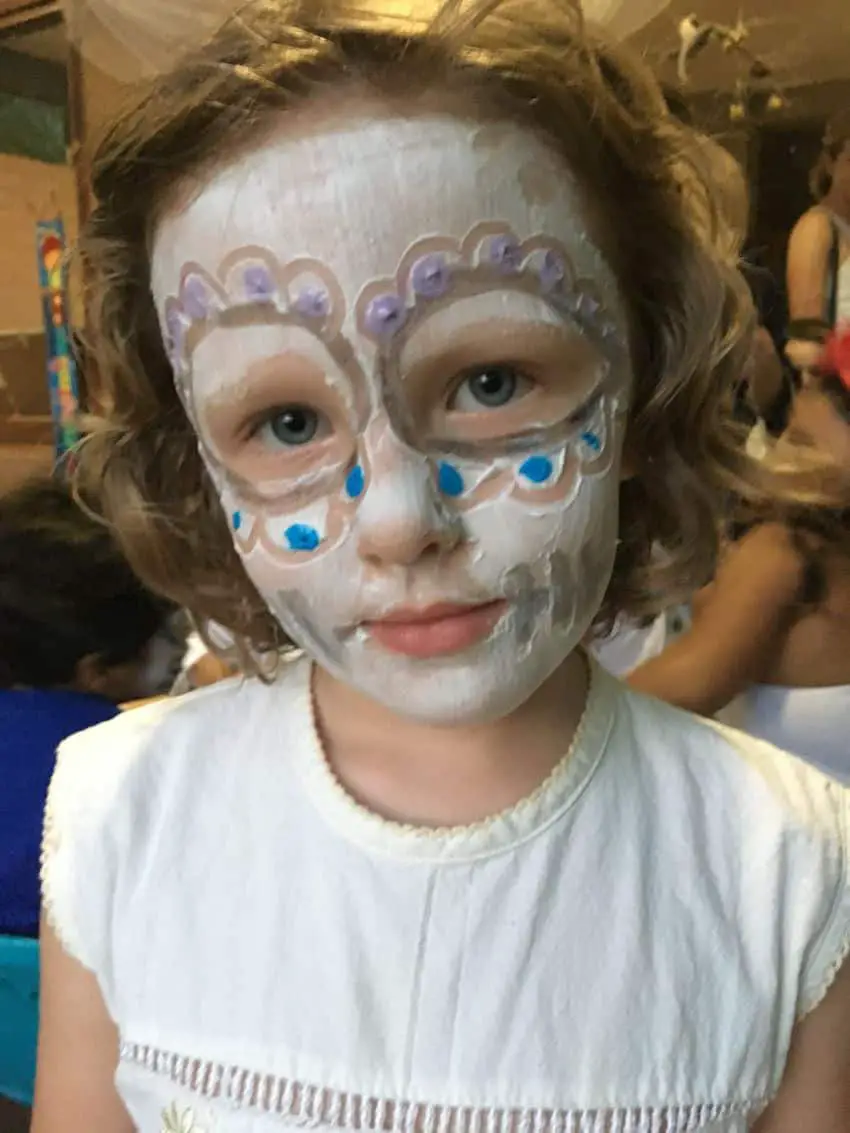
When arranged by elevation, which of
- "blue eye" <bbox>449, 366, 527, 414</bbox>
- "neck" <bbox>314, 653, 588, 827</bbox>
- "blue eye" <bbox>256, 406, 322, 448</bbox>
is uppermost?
"blue eye" <bbox>449, 366, 527, 414</bbox>

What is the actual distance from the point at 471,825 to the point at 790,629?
2.56ft

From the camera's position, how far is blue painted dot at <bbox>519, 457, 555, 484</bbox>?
19.4 inches

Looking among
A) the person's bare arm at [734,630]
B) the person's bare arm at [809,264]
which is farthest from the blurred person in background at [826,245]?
the person's bare arm at [734,630]

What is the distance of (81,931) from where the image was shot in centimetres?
60

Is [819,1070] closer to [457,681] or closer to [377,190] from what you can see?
[457,681]

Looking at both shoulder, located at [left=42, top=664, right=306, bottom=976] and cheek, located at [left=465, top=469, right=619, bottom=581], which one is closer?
cheek, located at [left=465, top=469, right=619, bottom=581]

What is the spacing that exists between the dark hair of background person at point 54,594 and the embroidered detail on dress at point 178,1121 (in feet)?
2.42

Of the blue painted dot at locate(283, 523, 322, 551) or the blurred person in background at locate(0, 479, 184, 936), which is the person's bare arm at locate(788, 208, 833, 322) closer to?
the blurred person in background at locate(0, 479, 184, 936)

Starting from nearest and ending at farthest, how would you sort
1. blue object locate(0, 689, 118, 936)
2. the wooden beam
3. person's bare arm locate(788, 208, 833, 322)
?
blue object locate(0, 689, 118, 936) < person's bare arm locate(788, 208, 833, 322) < the wooden beam

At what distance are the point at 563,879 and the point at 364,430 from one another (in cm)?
26

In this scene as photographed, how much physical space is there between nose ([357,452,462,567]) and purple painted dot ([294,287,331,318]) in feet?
0.23

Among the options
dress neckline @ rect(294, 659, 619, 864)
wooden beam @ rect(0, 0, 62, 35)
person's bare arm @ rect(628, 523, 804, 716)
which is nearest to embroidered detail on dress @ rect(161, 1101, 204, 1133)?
dress neckline @ rect(294, 659, 619, 864)

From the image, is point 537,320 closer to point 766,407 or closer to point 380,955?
point 380,955

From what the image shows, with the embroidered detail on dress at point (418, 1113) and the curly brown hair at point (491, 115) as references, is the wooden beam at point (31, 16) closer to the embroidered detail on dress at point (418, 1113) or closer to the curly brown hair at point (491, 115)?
the curly brown hair at point (491, 115)
